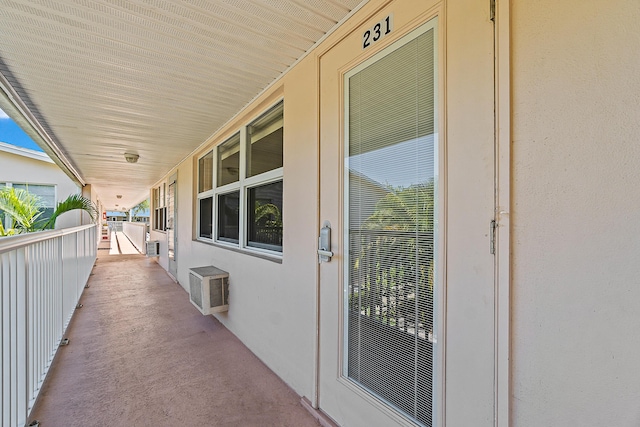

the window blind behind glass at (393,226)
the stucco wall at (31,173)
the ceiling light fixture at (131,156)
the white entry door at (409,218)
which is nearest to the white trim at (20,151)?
the stucco wall at (31,173)

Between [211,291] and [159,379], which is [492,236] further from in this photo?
[211,291]

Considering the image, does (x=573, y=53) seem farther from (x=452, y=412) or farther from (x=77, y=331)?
(x=77, y=331)

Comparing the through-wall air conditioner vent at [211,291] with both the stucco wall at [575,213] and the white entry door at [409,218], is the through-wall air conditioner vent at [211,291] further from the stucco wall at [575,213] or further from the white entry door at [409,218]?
the stucco wall at [575,213]

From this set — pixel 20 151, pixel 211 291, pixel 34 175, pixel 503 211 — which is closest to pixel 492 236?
pixel 503 211

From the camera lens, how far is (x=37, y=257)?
1.98 meters

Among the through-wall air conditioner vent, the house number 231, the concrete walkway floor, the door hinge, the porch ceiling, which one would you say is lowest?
the concrete walkway floor

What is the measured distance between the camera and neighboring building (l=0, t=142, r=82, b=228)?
8.06m

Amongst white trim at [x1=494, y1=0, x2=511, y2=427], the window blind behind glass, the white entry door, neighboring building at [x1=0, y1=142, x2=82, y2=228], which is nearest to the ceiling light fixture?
the white entry door

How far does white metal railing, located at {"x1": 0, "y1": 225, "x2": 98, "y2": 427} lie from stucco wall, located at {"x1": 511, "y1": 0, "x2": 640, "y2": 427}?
220 centimetres

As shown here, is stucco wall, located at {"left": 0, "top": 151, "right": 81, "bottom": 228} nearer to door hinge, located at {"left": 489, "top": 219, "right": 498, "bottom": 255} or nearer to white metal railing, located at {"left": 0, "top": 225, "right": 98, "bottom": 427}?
white metal railing, located at {"left": 0, "top": 225, "right": 98, "bottom": 427}

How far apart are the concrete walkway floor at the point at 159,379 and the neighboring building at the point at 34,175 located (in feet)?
23.4

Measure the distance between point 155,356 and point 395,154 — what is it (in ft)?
9.17

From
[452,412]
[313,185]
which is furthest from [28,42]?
[452,412]

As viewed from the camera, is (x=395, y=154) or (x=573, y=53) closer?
(x=573, y=53)
